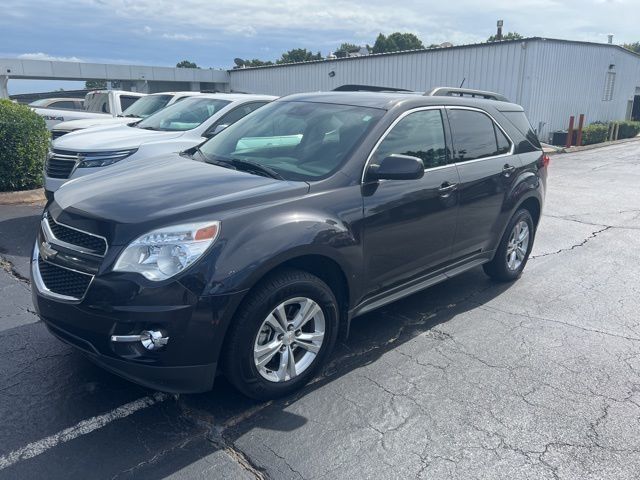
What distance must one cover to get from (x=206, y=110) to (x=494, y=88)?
1604 centimetres

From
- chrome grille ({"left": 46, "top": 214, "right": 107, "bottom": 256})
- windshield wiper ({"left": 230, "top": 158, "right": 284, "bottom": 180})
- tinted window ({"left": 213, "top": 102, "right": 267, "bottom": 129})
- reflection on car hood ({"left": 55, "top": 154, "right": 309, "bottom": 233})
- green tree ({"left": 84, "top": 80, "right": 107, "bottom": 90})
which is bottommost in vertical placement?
chrome grille ({"left": 46, "top": 214, "right": 107, "bottom": 256})

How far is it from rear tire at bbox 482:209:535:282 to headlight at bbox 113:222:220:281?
133 inches

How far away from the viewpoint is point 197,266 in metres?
2.83

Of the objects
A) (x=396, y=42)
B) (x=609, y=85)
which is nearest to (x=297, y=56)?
(x=396, y=42)

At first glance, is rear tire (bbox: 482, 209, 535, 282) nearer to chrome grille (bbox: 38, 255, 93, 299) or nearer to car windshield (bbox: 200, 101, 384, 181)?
car windshield (bbox: 200, 101, 384, 181)

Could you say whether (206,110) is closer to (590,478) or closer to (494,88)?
(590,478)

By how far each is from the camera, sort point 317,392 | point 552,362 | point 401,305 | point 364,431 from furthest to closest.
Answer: point 401,305 → point 552,362 → point 317,392 → point 364,431

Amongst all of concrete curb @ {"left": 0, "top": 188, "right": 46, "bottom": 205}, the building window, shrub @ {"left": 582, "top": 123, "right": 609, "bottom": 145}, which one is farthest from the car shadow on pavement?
the building window

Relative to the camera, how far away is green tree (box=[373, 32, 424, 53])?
72.1 metres

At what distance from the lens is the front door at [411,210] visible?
12.3 ft

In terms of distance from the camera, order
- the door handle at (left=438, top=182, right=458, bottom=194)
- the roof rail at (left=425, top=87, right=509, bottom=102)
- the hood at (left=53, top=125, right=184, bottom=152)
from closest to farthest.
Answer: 1. the door handle at (left=438, top=182, right=458, bottom=194)
2. the roof rail at (left=425, top=87, right=509, bottom=102)
3. the hood at (left=53, top=125, right=184, bottom=152)

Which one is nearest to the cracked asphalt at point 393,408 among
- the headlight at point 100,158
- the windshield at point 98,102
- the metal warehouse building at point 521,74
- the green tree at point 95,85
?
the headlight at point 100,158

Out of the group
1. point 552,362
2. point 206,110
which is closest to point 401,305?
point 552,362

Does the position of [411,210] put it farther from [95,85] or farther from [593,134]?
[95,85]
